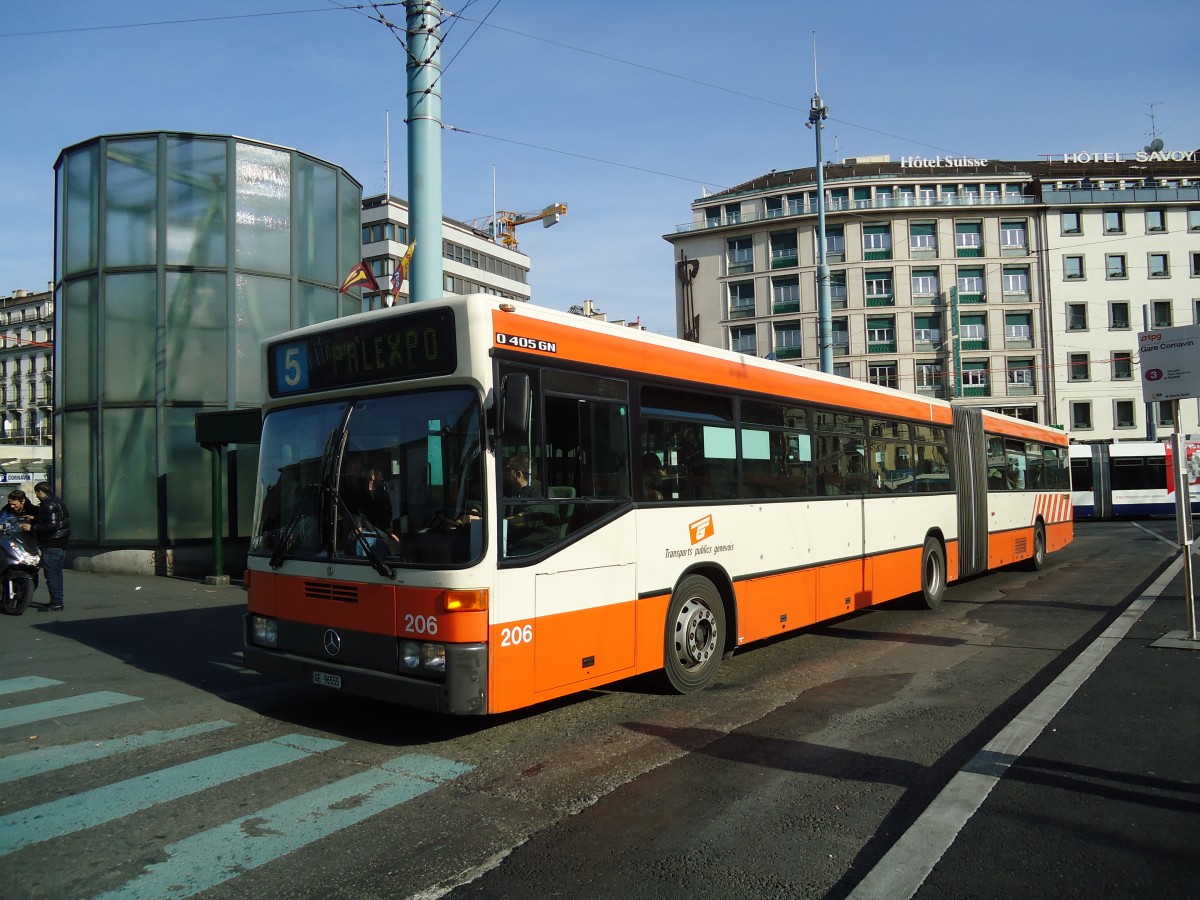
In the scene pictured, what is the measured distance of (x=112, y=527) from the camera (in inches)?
683

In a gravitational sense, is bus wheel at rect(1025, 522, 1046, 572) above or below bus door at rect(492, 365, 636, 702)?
below

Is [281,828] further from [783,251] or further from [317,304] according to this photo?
[783,251]

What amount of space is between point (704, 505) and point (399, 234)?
63.7 meters

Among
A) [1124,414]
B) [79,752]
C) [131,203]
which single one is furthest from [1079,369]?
[79,752]

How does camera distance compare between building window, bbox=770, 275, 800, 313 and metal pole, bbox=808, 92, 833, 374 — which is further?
building window, bbox=770, 275, 800, 313

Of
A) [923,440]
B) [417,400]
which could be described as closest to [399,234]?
[923,440]

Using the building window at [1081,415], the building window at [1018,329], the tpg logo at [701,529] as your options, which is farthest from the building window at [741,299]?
the tpg logo at [701,529]

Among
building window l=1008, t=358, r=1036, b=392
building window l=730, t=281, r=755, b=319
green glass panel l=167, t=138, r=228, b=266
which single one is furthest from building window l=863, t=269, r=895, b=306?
green glass panel l=167, t=138, r=228, b=266

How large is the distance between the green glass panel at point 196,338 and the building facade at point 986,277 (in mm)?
51451

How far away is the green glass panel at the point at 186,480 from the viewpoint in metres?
17.4

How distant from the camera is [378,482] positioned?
19.4 feet

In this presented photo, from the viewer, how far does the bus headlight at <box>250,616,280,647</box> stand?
21.4 ft

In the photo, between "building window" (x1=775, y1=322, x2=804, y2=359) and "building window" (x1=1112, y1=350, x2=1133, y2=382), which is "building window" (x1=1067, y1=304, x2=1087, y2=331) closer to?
"building window" (x1=1112, y1=350, x2=1133, y2=382)

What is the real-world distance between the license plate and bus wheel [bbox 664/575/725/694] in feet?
8.37
